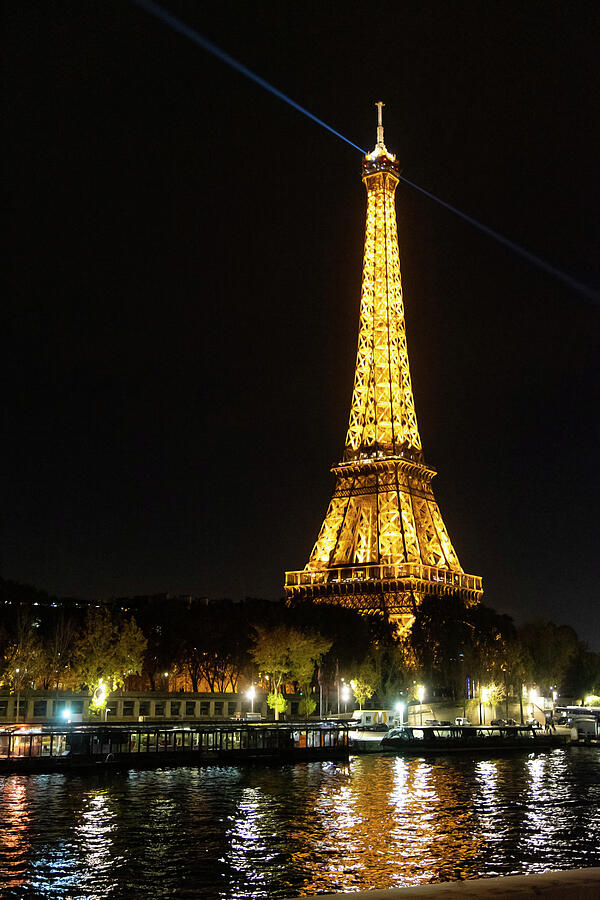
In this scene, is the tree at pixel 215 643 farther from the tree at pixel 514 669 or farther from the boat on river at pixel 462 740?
the tree at pixel 514 669

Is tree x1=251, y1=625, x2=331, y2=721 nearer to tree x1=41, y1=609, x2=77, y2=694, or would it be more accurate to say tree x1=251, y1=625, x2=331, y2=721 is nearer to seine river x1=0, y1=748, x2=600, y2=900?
tree x1=41, y1=609, x2=77, y2=694

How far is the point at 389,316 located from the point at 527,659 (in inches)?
1674

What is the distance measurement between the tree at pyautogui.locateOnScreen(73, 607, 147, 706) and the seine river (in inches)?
928

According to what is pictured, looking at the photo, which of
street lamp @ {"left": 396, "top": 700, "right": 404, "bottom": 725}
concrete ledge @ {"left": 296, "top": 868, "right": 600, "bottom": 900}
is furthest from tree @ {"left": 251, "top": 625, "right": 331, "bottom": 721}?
concrete ledge @ {"left": 296, "top": 868, "right": 600, "bottom": 900}

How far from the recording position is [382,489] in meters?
109

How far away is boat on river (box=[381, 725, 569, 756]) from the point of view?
70188mm

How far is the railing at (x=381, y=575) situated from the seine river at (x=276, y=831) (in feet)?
164

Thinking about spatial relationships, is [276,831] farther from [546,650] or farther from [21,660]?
[546,650]

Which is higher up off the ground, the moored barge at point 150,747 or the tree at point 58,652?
the tree at point 58,652

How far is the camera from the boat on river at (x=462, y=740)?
70.2 m

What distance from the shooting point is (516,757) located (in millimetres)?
69938

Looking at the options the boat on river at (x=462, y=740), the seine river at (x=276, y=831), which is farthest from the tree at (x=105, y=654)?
the seine river at (x=276, y=831)

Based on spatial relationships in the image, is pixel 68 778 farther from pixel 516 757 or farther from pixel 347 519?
pixel 347 519

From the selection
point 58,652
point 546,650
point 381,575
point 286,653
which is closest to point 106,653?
point 58,652
